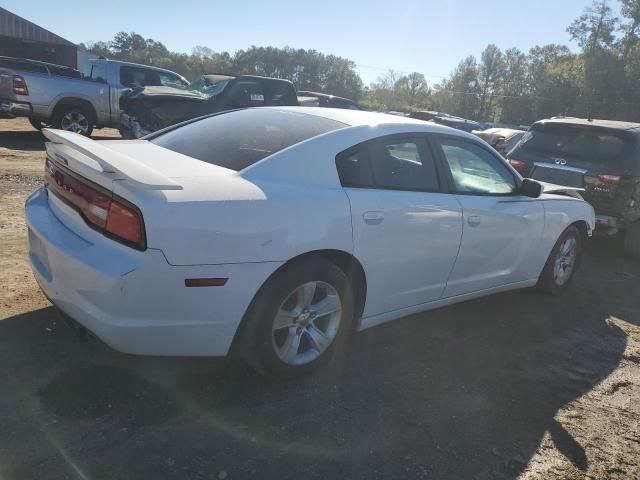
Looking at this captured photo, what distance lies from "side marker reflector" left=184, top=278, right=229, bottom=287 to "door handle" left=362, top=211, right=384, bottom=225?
95cm

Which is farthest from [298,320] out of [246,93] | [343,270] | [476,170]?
[246,93]

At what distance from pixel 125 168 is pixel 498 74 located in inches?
3399

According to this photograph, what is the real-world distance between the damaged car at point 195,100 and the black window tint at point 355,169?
675 cm

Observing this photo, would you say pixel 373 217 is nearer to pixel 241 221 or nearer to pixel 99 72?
pixel 241 221

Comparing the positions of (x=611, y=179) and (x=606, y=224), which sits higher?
(x=611, y=179)

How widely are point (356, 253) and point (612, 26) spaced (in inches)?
2463

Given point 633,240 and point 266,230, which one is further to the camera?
point 633,240

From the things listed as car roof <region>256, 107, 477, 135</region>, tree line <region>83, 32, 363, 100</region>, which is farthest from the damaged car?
tree line <region>83, 32, 363, 100</region>

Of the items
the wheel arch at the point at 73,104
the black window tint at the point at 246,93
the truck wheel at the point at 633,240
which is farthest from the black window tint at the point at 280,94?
the truck wheel at the point at 633,240

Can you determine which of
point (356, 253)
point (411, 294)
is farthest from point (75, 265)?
point (411, 294)

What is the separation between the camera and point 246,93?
35.6 feet

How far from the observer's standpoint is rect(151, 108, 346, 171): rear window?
3.21m

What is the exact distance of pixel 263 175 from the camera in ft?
9.62

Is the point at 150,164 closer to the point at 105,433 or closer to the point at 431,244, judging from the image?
the point at 105,433
